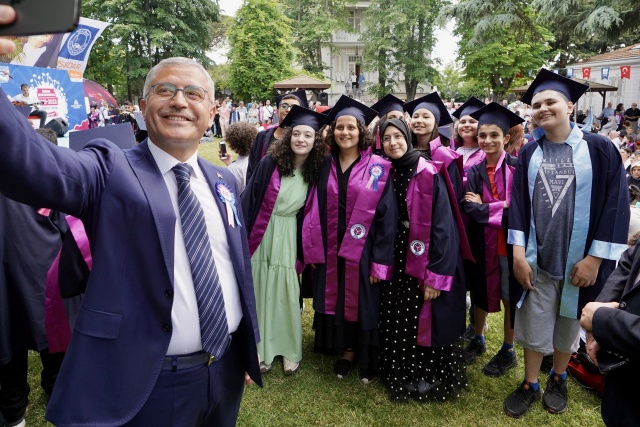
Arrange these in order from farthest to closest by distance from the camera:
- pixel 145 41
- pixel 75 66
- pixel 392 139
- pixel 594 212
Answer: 1. pixel 145 41
2. pixel 75 66
3. pixel 392 139
4. pixel 594 212

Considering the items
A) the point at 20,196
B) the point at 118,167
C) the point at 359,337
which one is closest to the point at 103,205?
the point at 118,167

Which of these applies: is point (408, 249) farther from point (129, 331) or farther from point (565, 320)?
point (129, 331)

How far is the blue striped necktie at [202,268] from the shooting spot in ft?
Result: 5.26

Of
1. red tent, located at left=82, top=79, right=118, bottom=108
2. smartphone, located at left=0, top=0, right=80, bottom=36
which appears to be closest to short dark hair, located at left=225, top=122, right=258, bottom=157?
smartphone, located at left=0, top=0, right=80, bottom=36

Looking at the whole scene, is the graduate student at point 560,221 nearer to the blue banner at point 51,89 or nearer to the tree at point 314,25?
the blue banner at point 51,89

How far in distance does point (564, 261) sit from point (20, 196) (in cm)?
299

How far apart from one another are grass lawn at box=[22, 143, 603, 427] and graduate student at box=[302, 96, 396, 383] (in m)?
0.23

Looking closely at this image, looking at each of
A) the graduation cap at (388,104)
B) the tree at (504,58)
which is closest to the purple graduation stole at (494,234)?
the graduation cap at (388,104)

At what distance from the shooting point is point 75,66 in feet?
32.3

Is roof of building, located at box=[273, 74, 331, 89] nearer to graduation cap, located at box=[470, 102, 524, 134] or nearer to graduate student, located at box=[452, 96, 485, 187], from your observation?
graduate student, located at box=[452, 96, 485, 187]

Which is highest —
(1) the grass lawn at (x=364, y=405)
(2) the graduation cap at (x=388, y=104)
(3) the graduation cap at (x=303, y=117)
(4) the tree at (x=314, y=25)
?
(4) the tree at (x=314, y=25)

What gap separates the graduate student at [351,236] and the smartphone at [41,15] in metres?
2.70

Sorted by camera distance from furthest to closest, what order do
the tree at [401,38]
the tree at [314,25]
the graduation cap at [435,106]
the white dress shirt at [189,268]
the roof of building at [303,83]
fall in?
the tree at [314,25] < the tree at [401,38] < the roof of building at [303,83] < the graduation cap at [435,106] < the white dress shirt at [189,268]

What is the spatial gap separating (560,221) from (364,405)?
1930 mm
